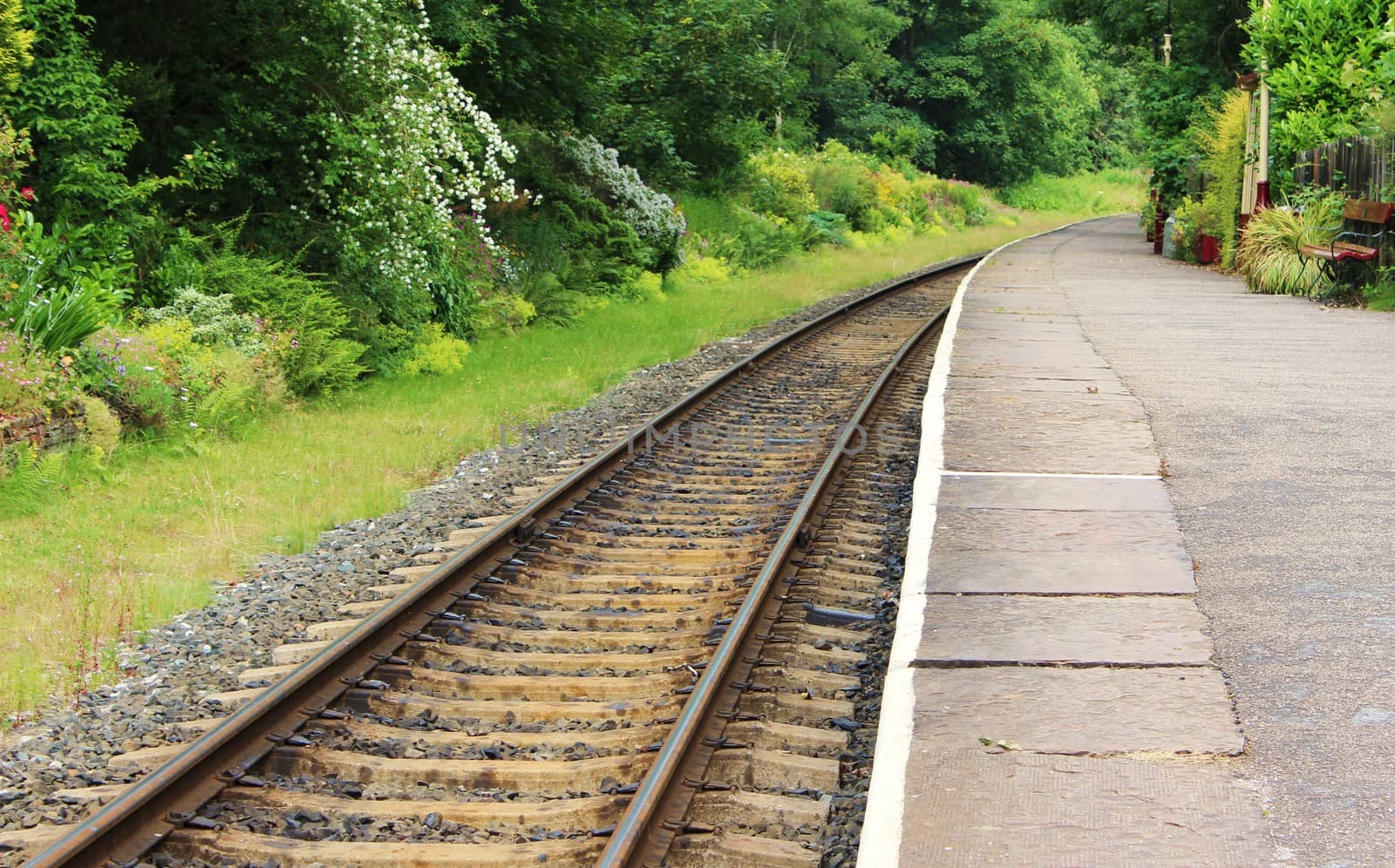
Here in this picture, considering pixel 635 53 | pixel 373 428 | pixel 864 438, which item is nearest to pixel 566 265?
pixel 635 53

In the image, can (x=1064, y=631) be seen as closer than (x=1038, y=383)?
Yes

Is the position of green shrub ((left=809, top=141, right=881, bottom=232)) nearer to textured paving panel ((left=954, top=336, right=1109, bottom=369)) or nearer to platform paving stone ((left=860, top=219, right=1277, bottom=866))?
textured paving panel ((left=954, top=336, right=1109, bottom=369))

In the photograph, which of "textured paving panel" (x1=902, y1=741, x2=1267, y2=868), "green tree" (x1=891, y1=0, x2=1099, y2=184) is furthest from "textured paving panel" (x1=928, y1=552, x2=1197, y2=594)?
"green tree" (x1=891, y1=0, x2=1099, y2=184)

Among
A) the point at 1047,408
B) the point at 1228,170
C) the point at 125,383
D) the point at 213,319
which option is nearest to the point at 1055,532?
the point at 1047,408

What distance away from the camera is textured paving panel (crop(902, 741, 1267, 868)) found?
3.71 metres

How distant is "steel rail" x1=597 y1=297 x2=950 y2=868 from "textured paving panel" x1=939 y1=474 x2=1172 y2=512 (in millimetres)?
870

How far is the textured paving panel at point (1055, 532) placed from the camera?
682cm

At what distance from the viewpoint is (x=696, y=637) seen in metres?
6.16

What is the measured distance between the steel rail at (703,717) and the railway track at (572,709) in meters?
0.01

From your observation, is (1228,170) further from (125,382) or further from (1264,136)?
(125,382)

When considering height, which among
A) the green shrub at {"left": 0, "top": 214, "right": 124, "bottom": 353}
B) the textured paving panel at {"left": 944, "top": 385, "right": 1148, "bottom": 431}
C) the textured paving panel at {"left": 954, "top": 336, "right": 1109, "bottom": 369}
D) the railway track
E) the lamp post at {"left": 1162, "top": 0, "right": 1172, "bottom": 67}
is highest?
the lamp post at {"left": 1162, "top": 0, "right": 1172, "bottom": 67}

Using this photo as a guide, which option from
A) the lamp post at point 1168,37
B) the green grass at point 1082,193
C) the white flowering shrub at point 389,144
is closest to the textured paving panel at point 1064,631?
the white flowering shrub at point 389,144

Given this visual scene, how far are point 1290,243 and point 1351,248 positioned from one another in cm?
252

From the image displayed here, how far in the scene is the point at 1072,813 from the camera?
397 centimetres
